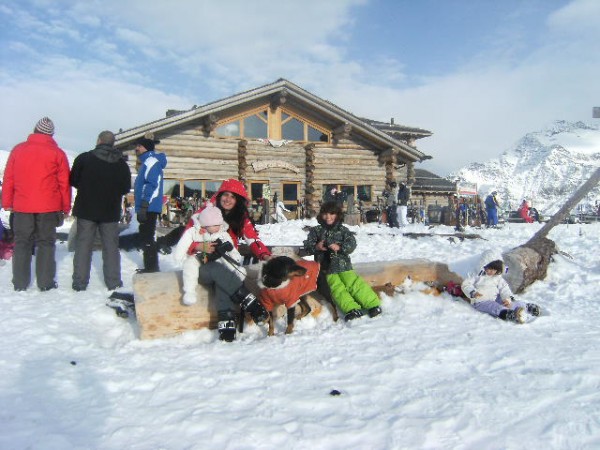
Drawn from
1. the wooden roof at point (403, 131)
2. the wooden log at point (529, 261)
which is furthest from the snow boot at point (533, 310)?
the wooden roof at point (403, 131)

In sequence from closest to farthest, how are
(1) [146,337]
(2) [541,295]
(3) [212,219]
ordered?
1. (1) [146,337]
2. (3) [212,219]
3. (2) [541,295]

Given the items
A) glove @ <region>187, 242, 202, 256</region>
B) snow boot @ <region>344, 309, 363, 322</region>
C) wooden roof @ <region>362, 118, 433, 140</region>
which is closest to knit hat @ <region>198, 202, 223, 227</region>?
glove @ <region>187, 242, 202, 256</region>

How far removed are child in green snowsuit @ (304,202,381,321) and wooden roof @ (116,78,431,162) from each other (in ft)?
35.0

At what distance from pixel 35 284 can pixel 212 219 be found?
2.64 metres

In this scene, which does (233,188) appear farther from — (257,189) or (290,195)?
(290,195)

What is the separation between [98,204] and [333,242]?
264cm

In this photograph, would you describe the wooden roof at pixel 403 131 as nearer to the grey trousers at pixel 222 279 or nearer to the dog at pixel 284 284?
the dog at pixel 284 284

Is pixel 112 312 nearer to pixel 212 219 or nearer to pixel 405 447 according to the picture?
pixel 212 219

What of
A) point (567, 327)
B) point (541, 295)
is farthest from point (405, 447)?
point (541, 295)

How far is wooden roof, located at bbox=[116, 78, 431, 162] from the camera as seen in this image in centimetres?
1379

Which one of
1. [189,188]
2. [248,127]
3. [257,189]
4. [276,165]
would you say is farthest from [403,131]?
[189,188]

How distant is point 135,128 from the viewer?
13.6m

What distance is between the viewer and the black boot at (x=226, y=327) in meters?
3.74

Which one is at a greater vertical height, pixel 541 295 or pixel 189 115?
pixel 189 115
